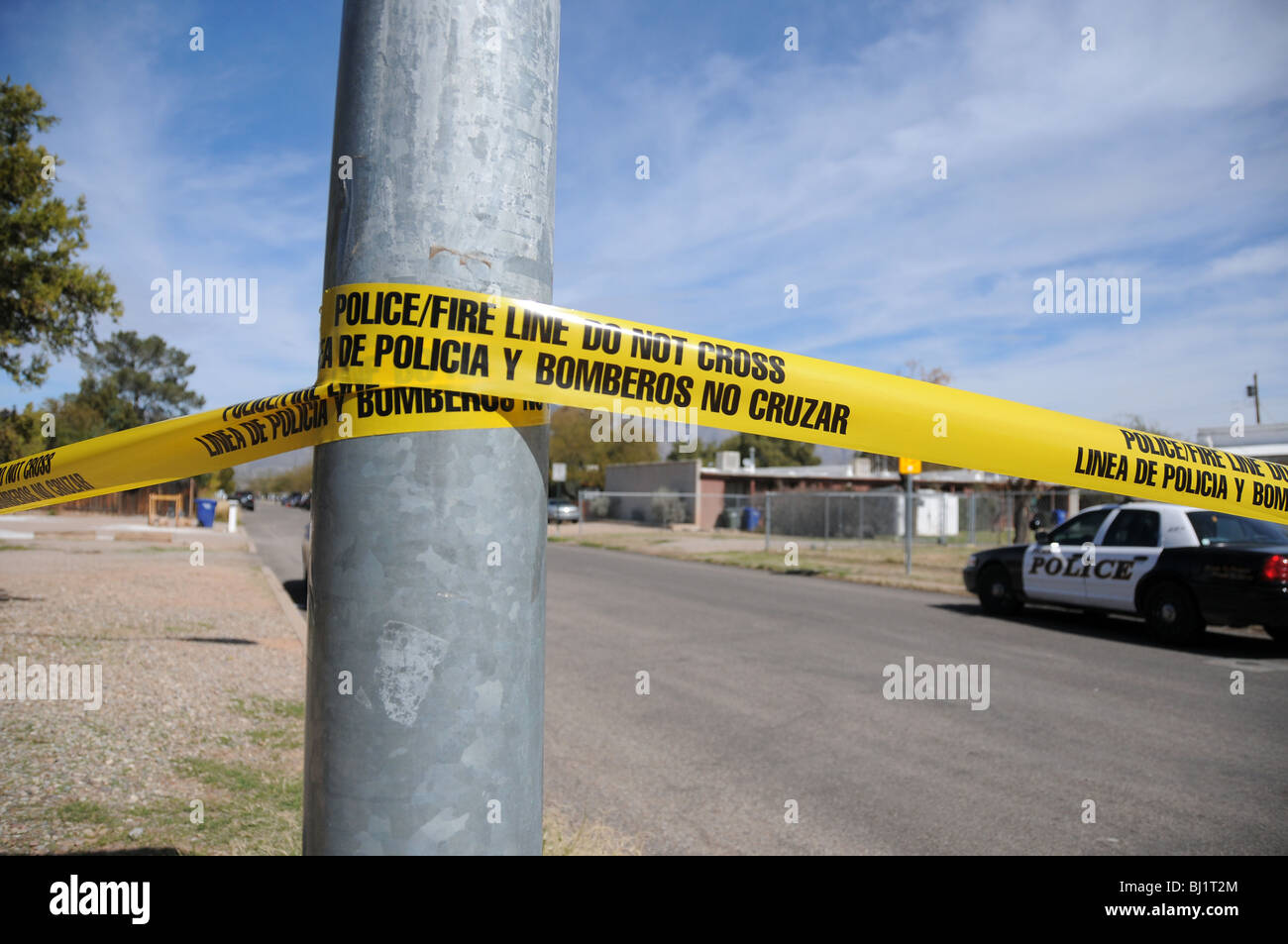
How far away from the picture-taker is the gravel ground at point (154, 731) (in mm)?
3527

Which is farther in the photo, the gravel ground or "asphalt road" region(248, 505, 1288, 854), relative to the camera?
"asphalt road" region(248, 505, 1288, 854)

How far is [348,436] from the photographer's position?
1.54 metres

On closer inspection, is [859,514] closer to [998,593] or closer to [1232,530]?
[998,593]

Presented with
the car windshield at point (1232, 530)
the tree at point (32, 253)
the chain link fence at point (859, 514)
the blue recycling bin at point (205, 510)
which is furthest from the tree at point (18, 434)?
the blue recycling bin at point (205, 510)

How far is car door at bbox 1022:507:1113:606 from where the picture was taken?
38.7ft

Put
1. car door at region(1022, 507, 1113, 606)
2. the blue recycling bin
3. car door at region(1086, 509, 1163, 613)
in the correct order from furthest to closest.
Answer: the blue recycling bin < car door at region(1022, 507, 1113, 606) < car door at region(1086, 509, 1163, 613)

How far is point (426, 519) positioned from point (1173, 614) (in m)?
11.2

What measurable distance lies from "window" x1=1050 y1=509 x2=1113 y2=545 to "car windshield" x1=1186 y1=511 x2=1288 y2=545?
1.29 metres

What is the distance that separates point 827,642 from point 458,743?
8.96 meters

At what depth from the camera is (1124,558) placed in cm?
1112

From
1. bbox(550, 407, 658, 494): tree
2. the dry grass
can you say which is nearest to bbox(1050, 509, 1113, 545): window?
the dry grass

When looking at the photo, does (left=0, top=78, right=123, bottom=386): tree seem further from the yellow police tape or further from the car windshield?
the car windshield

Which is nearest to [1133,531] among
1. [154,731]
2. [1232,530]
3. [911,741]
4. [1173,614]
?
[1232,530]
